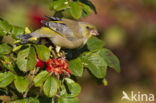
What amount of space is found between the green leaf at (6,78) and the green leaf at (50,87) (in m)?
0.22

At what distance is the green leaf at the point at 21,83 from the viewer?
2.04 meters

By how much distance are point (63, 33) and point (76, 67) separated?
1.32 feet

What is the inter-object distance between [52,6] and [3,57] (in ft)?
1.61

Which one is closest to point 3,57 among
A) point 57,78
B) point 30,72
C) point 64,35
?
point 30,72

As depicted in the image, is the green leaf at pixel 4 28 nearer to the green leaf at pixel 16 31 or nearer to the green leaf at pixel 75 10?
the green leaf at pixel 16 31

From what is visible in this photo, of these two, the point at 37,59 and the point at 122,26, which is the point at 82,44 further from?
the point at 122,26

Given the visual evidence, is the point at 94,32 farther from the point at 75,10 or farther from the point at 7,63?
the point at 7,63

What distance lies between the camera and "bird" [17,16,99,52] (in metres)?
2.42

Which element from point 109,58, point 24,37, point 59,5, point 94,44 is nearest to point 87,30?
point 94,44

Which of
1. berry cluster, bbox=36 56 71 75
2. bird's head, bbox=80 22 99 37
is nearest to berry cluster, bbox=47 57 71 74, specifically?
berry cluster, bbox=36 56 71 75

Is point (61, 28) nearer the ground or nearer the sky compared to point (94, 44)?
nearer the sky

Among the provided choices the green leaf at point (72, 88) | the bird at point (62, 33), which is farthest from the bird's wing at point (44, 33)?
the green leaf at point (72, 88)

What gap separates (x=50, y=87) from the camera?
201cm

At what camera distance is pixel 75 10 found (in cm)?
233
